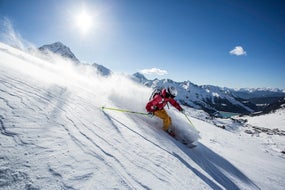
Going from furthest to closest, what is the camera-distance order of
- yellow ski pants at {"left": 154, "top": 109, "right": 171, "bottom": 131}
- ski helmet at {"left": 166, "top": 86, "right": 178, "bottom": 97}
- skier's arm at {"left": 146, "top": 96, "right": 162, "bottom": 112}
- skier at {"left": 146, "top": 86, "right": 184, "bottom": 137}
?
yellow ski pants at {"left": 154, "top": 109, "right": 171, "bottom": 131} → skier's arm at {"left": 146, "top": 96, "right": 162, "bottom": 112} → skier at {"left": 146, "top": 86, "right": 184, "bottom": 137} → ski helmet at {"left": 166, "top": 86, "right": 178, "bottom": 97}

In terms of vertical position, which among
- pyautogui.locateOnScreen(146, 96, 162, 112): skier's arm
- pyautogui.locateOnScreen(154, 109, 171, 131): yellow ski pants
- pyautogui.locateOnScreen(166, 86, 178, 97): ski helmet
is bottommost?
pyautogui.locateOnScreen(154, 109, 171, 131): yellow ski pants

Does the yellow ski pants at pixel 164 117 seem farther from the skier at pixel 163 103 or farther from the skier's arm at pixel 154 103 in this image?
the skier's arm at pixel 154 103

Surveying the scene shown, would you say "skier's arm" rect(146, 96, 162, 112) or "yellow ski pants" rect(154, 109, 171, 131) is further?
"yellow ski pants" rect(154, 109, 171, 131)

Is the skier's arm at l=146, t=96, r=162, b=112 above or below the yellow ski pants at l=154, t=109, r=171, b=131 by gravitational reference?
above

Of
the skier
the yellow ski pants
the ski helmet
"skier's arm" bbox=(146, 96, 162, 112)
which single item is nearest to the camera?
the ski helmet

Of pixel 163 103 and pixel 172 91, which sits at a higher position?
pixel 172 91

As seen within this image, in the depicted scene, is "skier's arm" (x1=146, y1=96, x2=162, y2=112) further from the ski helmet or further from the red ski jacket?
the ski helmet

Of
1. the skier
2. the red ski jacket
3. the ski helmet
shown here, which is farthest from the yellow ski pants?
the ski helmet

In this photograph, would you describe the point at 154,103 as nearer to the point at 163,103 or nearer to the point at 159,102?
the point at 159,102

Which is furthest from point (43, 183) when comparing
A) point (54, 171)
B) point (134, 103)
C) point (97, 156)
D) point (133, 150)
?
point (134, 103)

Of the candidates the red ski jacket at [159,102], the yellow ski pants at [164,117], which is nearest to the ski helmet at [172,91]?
the red ski jacket at [159,102]

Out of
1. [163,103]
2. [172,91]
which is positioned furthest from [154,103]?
[172,91]

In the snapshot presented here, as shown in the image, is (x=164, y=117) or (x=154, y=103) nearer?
(x=154, y=103)

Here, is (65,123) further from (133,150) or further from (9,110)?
(133,150)
